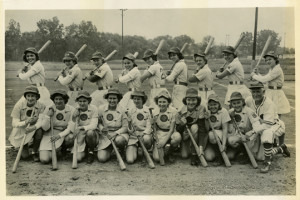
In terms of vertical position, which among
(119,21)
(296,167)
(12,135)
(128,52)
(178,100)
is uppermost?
(119,21)

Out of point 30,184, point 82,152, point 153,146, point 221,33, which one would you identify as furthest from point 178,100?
point 30,184

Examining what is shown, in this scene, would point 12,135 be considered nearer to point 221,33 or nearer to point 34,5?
point 34,5

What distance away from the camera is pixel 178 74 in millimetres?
4609

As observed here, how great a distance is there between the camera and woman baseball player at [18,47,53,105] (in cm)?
449

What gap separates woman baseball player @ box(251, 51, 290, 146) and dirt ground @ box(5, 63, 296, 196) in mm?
511

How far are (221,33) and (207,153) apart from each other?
1357 millimetres

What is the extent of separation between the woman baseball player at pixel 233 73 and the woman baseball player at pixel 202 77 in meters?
0.12

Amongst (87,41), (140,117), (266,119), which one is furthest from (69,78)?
(266,119)

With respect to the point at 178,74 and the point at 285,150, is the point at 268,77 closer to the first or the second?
the point at 285,150

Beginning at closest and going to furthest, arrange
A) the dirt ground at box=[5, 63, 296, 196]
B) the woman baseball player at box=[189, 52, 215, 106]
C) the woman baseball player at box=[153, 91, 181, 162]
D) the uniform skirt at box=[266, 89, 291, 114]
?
1. the dirt ground at box=[5, 63, 296, 196]
2. the woman baseball player at box=[153, 91, 181, 162]
3. the uniform skirt at box=[266, 89, 291, 114]
4. the woman baseball player at box=[189, 52, 215, 106]

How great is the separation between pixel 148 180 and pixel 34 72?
1.74 m

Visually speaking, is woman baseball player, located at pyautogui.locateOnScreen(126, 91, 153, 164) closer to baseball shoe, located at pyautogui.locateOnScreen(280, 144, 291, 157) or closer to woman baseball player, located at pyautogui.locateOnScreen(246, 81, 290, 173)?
woman baseball player, located at pyautogui.locateOnScreen(246, 81, 290, 173)

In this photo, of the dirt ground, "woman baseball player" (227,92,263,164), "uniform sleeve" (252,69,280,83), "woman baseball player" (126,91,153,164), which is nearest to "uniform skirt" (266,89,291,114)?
"uniform sleeve" (252,69,280,83)
